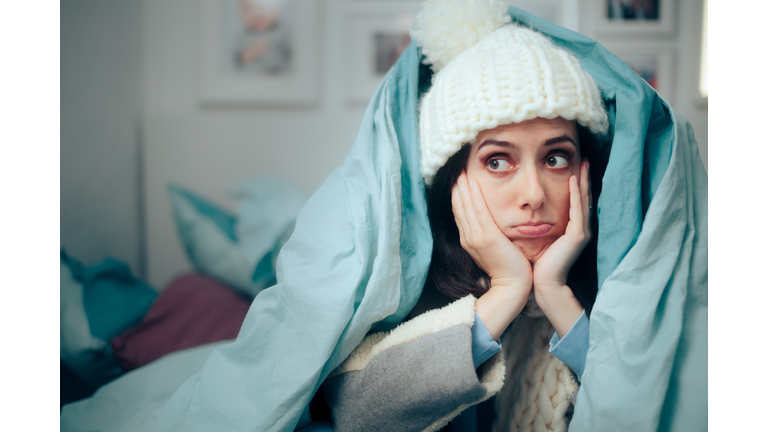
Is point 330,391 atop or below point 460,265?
below

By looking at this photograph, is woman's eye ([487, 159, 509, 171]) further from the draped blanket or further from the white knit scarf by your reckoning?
the white knit scarf

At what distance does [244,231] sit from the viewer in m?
1.16

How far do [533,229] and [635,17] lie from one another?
0.99m

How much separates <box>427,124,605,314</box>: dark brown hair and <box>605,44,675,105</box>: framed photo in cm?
76

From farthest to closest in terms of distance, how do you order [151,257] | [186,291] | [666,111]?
[151,257] < [186,291] < [666,111]

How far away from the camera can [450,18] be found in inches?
24.6

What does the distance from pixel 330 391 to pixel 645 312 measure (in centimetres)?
44

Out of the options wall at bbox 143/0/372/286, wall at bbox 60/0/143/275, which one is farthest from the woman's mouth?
wall at bbox 60/0/143/275

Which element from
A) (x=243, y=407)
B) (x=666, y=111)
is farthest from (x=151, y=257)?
(x=666, y=111)

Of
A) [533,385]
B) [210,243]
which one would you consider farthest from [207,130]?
[533,385]

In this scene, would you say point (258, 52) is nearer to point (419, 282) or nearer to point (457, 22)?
point (457, 22)
